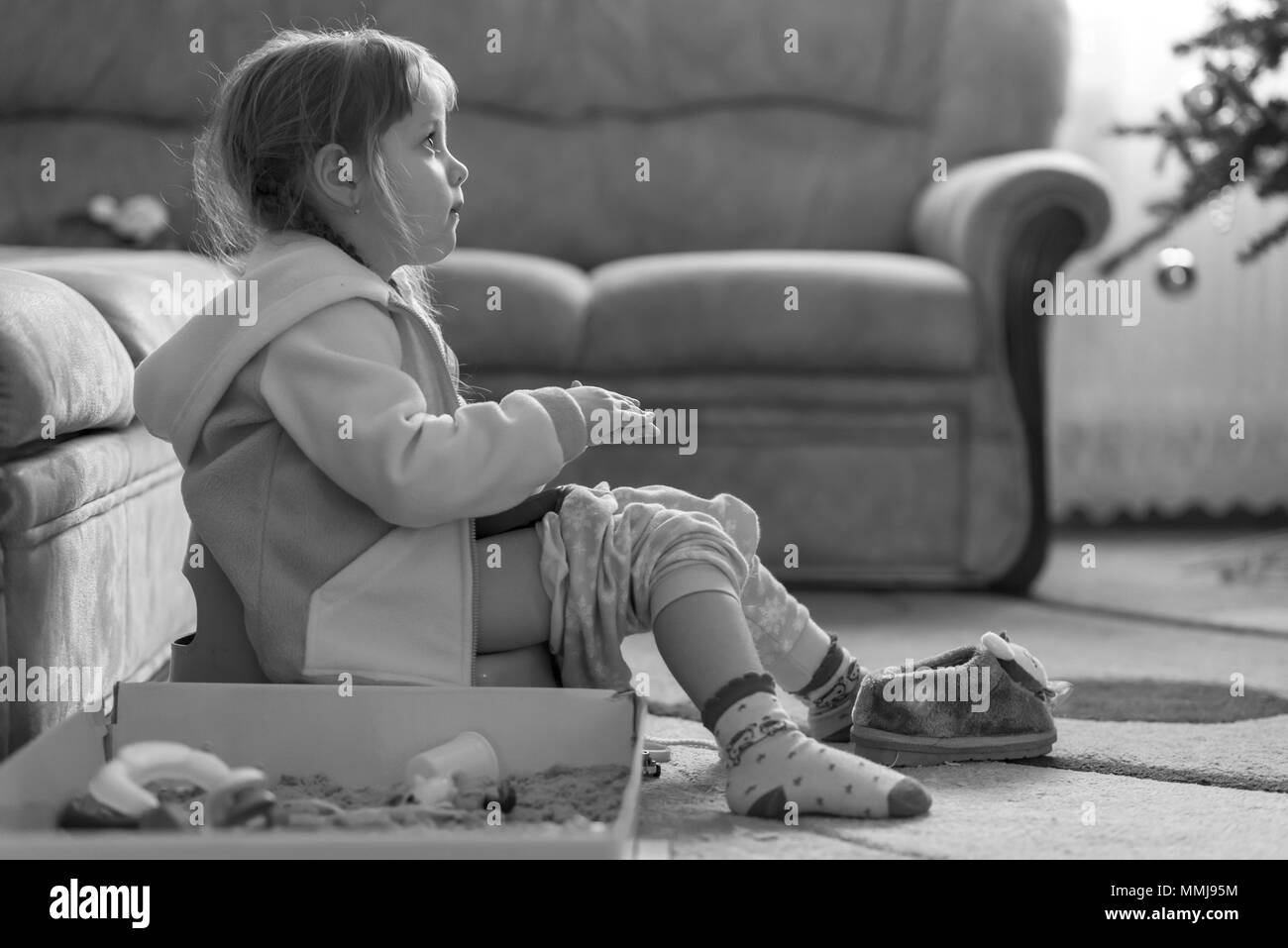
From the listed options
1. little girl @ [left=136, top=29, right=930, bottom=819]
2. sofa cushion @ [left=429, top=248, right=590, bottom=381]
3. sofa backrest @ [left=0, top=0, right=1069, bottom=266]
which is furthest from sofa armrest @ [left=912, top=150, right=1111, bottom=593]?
little girl @ [left=136, top=29, right=930, bottom=819]

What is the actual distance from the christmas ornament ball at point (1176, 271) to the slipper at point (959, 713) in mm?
1922

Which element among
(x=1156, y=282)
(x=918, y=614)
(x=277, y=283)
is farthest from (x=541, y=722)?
(x=1156, y=282)

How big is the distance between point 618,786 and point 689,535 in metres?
0.21

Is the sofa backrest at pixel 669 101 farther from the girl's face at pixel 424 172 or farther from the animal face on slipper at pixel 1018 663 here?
the animal face on slipper at pixel 1018 663

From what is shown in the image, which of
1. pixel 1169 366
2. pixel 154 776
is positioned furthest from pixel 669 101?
pixel 154 776

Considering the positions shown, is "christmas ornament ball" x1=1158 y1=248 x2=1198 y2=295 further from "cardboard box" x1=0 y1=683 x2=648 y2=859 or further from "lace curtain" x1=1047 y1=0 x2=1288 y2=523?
"cardboard box" x1=0 y1=683 x2=648 y2=859

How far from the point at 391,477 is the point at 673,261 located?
141 cm

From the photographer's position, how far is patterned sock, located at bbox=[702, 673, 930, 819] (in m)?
1.02

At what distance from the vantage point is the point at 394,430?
106 cm

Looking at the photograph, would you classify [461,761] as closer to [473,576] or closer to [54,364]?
[473,576]

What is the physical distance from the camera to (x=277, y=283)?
1.14 metres
